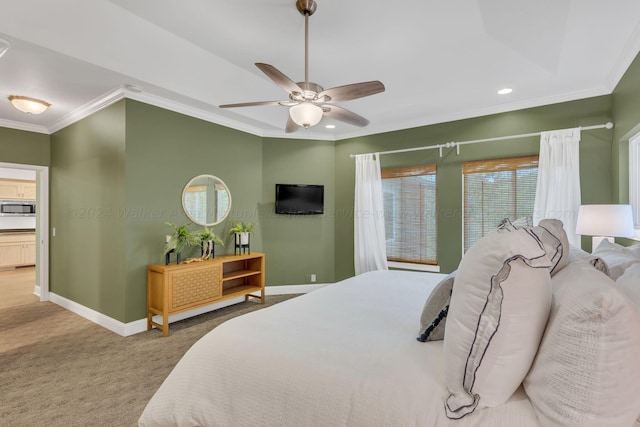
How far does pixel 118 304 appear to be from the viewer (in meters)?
3.37

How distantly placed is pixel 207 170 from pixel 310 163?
171cm

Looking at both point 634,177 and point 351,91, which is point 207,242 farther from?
point 634,177

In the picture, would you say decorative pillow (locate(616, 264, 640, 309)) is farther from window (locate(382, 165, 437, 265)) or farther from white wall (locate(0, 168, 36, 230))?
white wall (locate(0, 168, 36, 230))

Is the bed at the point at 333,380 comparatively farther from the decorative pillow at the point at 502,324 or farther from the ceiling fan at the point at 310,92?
the ceiling fan at the point at 310,92

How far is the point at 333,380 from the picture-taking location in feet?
3.77

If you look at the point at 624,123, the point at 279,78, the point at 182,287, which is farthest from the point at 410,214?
the point at 182,287

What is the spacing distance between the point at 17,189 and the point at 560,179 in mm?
10556

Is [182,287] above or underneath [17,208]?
underneath

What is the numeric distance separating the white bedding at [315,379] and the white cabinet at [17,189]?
8.60m

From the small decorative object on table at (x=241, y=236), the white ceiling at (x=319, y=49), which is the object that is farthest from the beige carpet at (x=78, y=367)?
the white ceiling at (x=319, y=49)

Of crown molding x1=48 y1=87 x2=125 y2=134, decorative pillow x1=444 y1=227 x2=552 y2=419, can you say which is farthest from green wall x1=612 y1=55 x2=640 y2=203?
crown molding x1=48 y1=87 x2=125 y2=134

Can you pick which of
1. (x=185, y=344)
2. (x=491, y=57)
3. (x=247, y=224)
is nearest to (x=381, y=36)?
(x=491, y=57)

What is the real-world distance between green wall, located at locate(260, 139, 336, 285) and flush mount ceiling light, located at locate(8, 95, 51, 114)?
274 cm

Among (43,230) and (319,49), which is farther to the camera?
(43,230)
